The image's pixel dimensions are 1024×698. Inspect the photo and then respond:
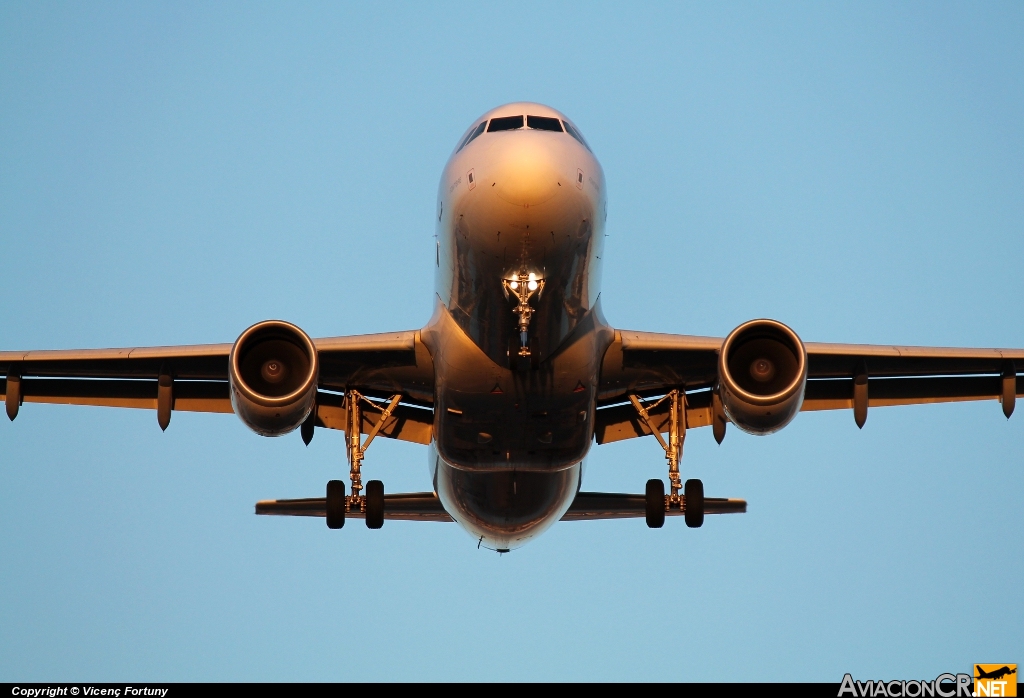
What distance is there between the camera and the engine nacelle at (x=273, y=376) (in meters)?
18.6

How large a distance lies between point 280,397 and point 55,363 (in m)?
4.78

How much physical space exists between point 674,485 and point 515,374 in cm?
342

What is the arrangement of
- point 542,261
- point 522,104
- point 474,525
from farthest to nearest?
point 474,525 → point 522,104 → point 542,261

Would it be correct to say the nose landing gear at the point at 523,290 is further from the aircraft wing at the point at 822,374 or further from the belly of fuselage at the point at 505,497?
the belly of fuselage at the point at 505,497

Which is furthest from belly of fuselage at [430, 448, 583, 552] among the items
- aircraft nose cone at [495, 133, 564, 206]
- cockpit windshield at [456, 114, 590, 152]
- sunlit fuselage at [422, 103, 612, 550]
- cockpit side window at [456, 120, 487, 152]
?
aircraft nose cone at [495, 133, 564, 206]

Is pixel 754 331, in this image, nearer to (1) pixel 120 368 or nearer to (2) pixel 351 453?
(2) pixel 351 453

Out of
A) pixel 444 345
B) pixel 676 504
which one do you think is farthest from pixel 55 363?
pixel 676 504

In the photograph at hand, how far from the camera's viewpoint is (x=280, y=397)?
733 inches

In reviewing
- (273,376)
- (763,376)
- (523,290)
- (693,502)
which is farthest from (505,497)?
(523,290)

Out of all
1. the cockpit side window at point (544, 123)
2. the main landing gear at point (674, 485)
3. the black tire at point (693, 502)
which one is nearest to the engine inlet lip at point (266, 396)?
the cockpit side window at point (544, 123)

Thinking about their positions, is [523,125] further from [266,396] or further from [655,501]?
[655,501]

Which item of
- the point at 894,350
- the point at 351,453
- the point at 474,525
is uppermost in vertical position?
the point at 894,350

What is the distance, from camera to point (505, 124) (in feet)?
59.3

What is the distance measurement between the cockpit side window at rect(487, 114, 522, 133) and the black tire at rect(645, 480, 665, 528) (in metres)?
6.31
